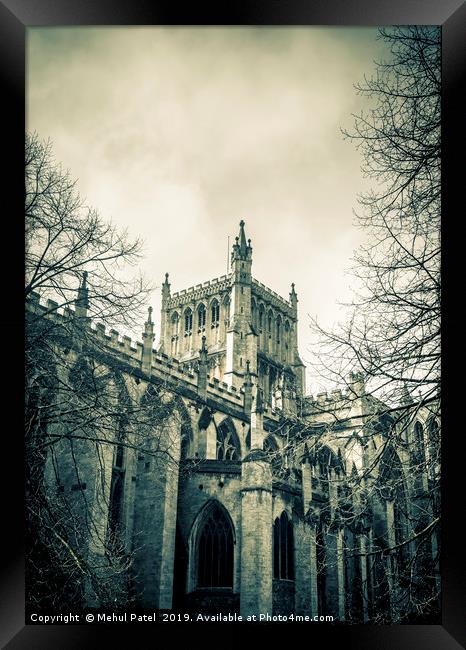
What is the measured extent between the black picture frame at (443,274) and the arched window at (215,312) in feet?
80.1

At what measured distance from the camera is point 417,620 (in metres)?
7.51

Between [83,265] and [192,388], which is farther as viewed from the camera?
[192,388]

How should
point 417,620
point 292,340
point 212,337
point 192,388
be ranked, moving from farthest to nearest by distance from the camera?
point 212,337 → point 292,340 → point 192,388 → point 417,620

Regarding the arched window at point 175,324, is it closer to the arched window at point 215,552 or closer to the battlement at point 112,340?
the battlement at point 112,340

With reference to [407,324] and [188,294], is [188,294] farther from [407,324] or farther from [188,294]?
[407,324]

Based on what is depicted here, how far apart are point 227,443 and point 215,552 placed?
7.34 metres

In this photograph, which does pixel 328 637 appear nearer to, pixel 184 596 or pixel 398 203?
pixel 398 203

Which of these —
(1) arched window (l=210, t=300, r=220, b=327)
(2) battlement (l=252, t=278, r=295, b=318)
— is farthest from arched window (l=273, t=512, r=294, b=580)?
(1) arched window (l=210, t=300, r=220, b=327)

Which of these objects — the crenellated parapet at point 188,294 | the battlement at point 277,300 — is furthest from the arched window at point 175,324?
the battlement at point 277,300

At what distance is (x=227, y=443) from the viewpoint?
25859mm

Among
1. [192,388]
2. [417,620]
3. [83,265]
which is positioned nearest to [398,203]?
[83,265]

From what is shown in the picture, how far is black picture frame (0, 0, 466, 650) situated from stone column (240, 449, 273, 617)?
33.5 feet

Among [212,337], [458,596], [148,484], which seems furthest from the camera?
[212,337]

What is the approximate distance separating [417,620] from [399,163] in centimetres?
571
